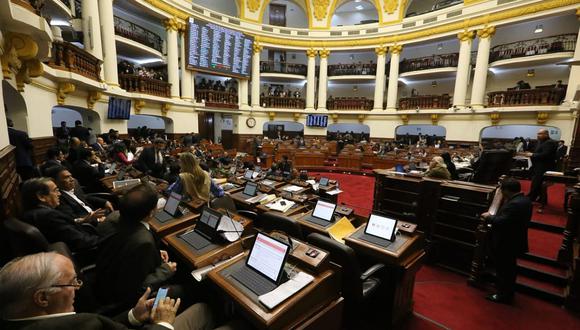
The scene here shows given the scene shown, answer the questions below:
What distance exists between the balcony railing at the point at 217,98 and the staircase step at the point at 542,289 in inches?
530

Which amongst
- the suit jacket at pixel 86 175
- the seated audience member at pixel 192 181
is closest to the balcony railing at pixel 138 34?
the suit jacket at pixel 86 175

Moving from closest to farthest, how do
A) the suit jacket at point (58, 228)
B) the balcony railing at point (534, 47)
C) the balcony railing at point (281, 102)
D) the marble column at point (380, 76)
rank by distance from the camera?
the suit jacket at point (58, 228)
the balcony railing at point (534, 47)
the marble column at point (380, 76)
the balcony railing at point (281, 102)

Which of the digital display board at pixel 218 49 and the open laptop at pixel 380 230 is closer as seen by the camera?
the open laptop at pixel 380 230

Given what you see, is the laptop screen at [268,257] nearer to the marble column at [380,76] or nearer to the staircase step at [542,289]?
the staircase step at [542,289]

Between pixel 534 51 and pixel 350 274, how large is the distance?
51.6 feet

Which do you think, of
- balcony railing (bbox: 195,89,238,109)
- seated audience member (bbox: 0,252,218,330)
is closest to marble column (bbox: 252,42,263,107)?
balcony railing (bbox: 195,89,238,109)

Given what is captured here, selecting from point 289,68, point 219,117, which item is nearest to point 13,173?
point 219,117

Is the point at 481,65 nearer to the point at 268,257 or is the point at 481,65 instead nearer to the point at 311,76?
the point at 311,76

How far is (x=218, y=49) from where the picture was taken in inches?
509

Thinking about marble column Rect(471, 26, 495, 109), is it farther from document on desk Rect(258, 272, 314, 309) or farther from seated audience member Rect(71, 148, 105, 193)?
seated audience member Rect(71, 148, 105, 193)

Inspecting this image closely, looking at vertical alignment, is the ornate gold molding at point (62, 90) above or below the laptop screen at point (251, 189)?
above

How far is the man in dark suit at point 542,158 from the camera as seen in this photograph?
470cm

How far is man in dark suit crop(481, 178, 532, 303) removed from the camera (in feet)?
8.59

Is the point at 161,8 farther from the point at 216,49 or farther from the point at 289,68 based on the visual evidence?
the point at 289,68
